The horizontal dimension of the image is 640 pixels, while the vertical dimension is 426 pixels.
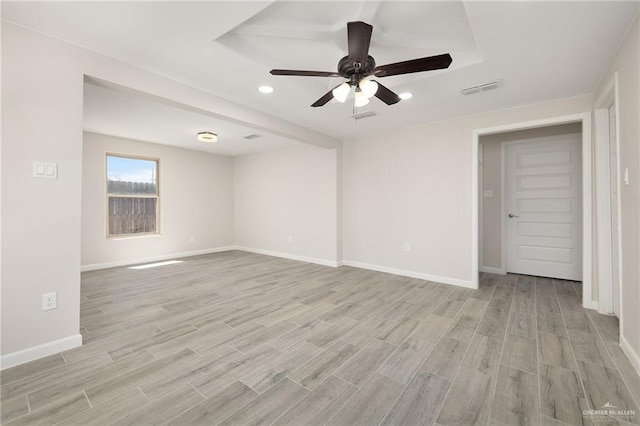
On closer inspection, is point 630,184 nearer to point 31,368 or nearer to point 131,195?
point 31,368

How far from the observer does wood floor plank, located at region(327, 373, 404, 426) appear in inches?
56.9

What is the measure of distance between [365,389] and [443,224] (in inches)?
119

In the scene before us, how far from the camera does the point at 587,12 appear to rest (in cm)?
→ 179

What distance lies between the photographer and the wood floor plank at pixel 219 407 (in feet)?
4.71

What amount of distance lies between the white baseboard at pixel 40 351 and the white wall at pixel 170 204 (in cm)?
347

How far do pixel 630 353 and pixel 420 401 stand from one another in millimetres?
1729

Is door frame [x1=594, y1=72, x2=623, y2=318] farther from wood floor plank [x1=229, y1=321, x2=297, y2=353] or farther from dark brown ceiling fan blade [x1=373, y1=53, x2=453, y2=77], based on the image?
wood floor plank [x1=229, y1=321, x2=297, y2=353]

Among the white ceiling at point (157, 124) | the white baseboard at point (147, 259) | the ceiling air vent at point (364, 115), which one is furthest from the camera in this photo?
the white baseboard at point (147, 259)

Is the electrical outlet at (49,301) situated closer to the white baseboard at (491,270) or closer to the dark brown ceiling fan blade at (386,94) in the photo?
the dark brown ceiling fan blade at (386,94)

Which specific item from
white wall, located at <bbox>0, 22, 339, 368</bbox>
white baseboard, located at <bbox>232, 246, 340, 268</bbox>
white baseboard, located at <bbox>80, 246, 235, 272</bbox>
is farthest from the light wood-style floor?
white baseboard, located at <bbox>80, 246, 235, 272</bbox>

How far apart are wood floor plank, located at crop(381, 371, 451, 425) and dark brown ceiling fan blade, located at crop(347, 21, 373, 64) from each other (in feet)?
7.45

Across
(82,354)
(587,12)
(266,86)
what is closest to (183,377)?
(82,354)

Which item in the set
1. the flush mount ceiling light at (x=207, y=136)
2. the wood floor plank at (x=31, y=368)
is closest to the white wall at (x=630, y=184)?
the wood floor plank at (x=31, y=368)

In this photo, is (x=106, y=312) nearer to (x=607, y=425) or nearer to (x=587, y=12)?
(x=607, y=425)
